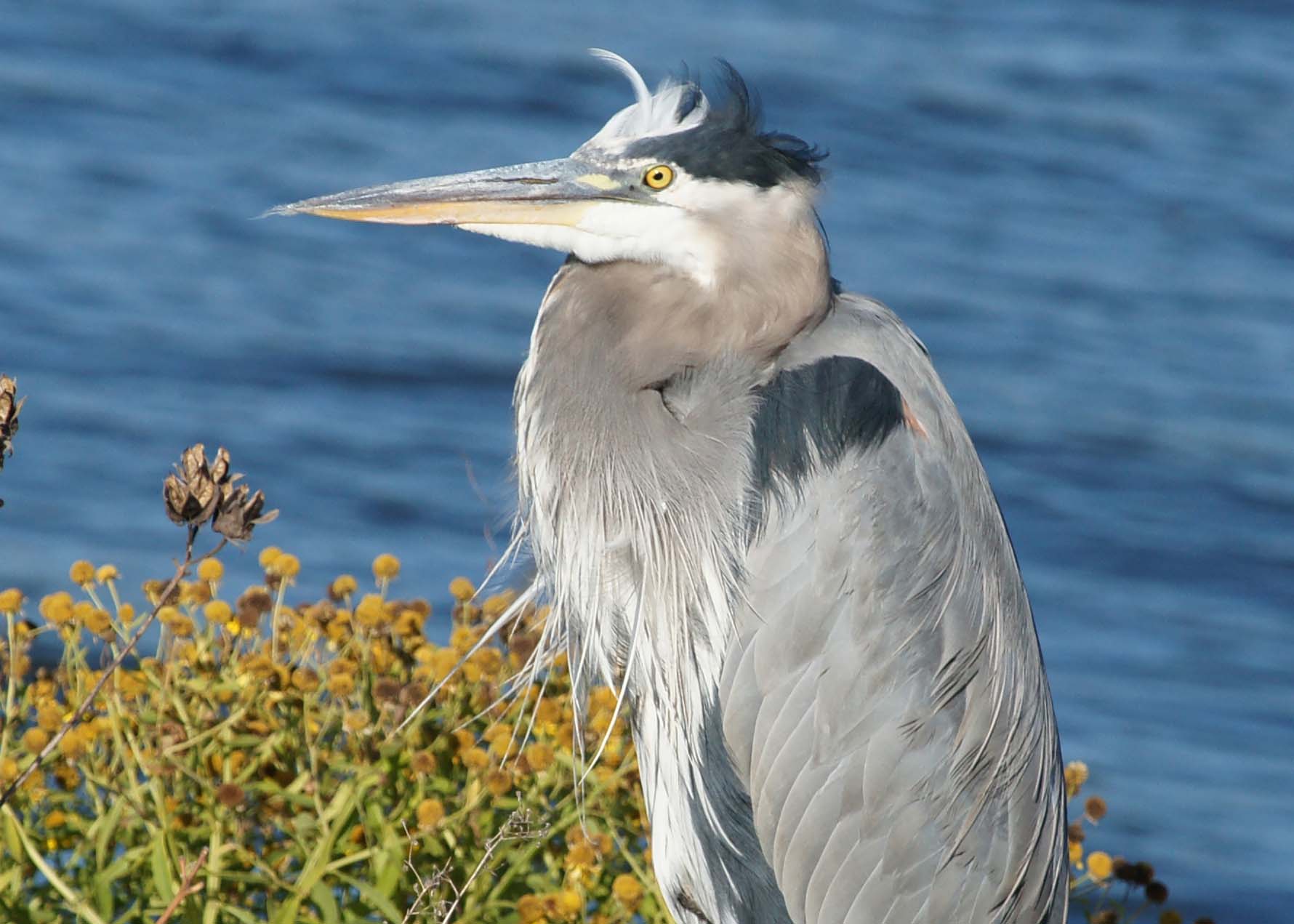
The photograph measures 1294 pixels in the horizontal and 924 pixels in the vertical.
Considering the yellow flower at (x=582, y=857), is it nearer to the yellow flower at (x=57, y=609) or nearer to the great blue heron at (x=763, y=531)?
the great blue heron at (x=763, y=531)

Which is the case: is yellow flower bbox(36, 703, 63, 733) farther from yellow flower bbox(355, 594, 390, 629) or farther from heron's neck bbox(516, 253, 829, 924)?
heron's neck bbox(516, 253, 829, 924)

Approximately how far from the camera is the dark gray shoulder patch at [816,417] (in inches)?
124

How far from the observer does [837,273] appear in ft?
28.8

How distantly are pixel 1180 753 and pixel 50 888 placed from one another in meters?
4.43

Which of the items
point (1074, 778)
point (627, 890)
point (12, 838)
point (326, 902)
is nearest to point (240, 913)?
point (326, 902)

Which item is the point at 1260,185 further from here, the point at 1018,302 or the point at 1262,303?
the point at 1018,302

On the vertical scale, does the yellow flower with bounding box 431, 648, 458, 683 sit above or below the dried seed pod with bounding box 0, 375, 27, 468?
below

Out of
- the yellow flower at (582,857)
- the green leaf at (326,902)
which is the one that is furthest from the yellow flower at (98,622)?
the yellow flower at (582,857)

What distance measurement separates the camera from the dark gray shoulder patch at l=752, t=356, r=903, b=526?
124 inches

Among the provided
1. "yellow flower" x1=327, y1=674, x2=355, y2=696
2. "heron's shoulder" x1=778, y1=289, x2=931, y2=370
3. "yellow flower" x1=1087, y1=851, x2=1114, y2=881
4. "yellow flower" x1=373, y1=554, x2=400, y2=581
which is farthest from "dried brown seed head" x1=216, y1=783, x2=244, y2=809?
"yellow flower" x1=1087, y1=851, x2=1114, y2=881

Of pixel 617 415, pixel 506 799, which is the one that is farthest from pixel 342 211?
pixel 506 799

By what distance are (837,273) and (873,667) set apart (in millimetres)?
5683

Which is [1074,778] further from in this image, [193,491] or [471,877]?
[193,491]

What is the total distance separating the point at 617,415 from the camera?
3.13 m
